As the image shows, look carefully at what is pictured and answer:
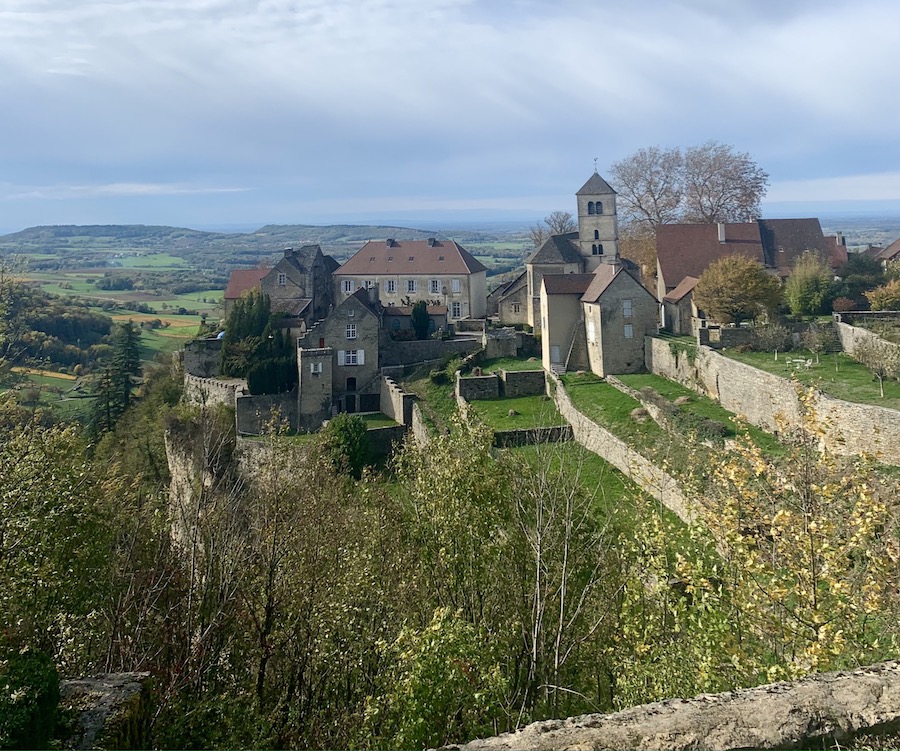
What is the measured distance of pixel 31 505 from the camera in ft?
38.0

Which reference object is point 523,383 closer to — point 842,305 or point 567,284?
Answer: point 567,284

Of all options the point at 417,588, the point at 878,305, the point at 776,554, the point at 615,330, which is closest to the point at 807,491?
the point at 776,554

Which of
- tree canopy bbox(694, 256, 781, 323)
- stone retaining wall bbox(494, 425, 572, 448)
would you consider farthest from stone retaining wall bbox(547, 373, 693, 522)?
tree canopy bbox(694, 256, 781, 323)

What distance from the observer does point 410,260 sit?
5950 centimetres

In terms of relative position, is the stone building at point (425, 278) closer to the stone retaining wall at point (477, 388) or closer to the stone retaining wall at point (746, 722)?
the stone retaining wall at point (477, 388)

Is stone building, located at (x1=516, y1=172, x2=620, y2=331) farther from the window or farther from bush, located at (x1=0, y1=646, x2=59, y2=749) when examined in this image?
bush, located at (x1=0, y1=646, x2=59, y2=749)

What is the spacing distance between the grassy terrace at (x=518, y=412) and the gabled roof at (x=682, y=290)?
31.9ft

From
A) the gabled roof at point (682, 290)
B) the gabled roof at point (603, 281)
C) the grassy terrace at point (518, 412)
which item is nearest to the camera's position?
the grassy terrace at point (518, 412)

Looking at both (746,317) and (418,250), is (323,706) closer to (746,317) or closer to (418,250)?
(746,317)

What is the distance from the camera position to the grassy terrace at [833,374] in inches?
867

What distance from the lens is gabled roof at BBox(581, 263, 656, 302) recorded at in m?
34.6

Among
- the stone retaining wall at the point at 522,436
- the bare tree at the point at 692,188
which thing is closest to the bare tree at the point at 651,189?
the bare tree at the point at 692,188

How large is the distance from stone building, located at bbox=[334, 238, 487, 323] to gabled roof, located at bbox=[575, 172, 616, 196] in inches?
434

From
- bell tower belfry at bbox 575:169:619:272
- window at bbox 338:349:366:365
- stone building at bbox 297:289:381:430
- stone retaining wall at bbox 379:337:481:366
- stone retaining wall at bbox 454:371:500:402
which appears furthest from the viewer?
bell tower belfry at bbox 575:169:619:272
